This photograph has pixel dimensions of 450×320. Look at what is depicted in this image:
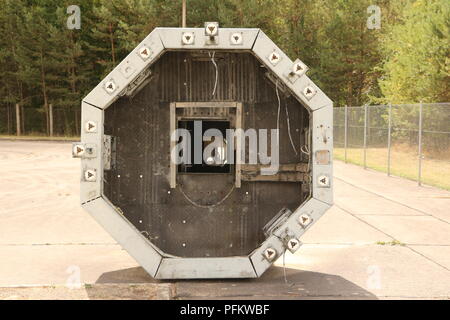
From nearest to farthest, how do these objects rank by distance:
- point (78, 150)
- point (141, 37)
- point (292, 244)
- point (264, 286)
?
point (78, 150) < point (292, 244) < point (264, 286) < point (141, 37)

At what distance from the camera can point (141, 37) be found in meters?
44.0

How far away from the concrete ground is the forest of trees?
102 feet

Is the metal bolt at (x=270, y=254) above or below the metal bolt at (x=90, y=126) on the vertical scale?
below

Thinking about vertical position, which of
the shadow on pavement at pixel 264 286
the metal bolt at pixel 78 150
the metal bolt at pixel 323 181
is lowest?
the shadow on pavement at pixel 264 286

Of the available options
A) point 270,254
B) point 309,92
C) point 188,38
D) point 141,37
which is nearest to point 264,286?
point 270,254

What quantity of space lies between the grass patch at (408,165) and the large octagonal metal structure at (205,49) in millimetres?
10882

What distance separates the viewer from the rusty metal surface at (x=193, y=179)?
7.34 meters

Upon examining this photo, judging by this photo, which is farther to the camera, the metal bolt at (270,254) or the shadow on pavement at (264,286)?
the metal bolt at (270,254)

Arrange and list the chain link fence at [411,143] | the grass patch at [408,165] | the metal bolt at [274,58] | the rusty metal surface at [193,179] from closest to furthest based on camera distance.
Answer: the metal bolt at [274,58] → the rusty metal surface at [193,179] → the grass patch at [408,165] → the chain link fence at [411,143]

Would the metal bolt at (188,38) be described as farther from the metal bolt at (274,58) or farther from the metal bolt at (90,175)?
the metal bolt at (90,175)

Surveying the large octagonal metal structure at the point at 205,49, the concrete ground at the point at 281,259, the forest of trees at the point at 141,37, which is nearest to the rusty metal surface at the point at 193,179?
the concrete ground at the point at 281,259

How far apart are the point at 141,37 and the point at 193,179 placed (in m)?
37.8

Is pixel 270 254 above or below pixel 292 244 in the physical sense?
below

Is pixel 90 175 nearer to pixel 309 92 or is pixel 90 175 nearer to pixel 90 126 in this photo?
pixel 90 126
